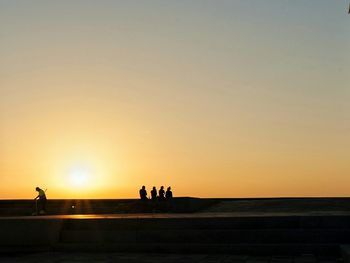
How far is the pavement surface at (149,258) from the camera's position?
13.4m

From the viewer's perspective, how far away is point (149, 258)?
14156mm

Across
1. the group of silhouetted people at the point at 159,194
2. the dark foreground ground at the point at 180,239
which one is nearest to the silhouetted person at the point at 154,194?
the group of silhouetted people at the point at 159,194

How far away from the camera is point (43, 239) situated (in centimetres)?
1681

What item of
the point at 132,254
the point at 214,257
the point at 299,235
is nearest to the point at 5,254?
the point at 132,254

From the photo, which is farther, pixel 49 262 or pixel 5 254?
pixel 5 254

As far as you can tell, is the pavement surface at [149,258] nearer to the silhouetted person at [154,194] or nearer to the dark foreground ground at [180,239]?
the dark foreground ground at [180,239]

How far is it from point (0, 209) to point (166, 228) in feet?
57.8

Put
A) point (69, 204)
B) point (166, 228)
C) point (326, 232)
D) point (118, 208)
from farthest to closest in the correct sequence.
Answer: point (69, 204), point (118, 208), point (166, 228), point (326, 232)

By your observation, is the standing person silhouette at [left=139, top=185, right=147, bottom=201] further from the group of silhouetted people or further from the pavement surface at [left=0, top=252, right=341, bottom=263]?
the pavement surface at [left=0, top=252, right=341, bottom=263]

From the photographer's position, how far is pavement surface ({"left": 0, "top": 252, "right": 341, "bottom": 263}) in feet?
44.0

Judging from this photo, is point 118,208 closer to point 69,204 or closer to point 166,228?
point 69,204

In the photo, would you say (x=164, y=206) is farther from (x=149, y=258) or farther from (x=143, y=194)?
(x=149, y=258)

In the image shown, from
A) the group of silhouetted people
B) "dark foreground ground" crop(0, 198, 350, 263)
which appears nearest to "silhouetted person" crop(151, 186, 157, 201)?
the group of silhouetted people

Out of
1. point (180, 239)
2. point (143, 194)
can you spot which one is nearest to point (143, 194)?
point (143, 194)
